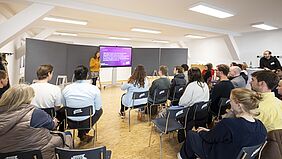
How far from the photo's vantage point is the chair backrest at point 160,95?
392cm

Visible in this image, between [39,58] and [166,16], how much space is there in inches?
146

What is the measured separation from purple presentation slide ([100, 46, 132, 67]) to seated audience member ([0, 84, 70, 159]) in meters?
6.65

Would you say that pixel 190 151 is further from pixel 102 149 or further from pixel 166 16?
pixel 166 16

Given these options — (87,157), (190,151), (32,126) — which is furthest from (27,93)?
(190,151)

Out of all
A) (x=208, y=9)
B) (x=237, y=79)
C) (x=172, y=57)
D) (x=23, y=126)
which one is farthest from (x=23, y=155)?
(x=172, y=57)

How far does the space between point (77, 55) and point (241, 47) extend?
726 centimetres

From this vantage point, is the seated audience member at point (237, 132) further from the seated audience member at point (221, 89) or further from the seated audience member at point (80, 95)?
the seated audience member at point (80, 95)

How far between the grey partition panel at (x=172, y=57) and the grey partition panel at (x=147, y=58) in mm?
385

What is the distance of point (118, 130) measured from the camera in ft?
12.3

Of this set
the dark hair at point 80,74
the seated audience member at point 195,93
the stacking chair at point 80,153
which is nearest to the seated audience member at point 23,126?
the stacking chair at point 80,153

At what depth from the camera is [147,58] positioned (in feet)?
29.8

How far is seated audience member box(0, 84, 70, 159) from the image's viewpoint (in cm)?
150

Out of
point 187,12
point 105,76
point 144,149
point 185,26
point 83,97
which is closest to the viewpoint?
point 83,97

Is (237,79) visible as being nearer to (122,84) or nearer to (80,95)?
(122,84)
